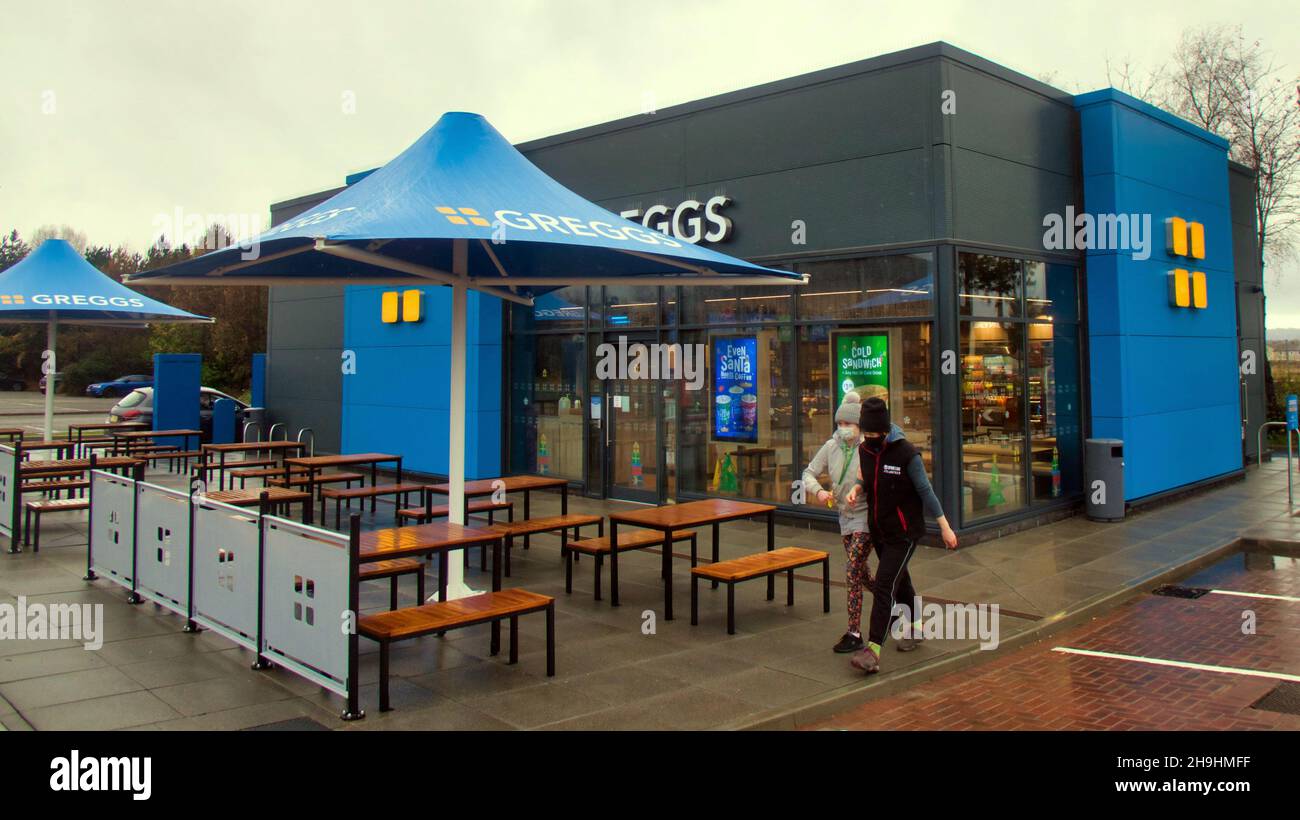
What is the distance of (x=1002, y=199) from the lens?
37.7 feet

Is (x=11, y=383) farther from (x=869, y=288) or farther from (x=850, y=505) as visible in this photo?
(x=850, y=505)

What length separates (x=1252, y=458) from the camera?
1973 cm

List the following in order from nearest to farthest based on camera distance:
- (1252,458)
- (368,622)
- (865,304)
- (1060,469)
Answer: (368,622), (865,304), (1060,469), (1252,458)

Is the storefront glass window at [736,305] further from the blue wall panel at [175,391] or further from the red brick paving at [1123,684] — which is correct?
the blue wall panel at [175,391]

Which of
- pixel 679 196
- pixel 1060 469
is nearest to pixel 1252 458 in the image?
pixel 1060 469

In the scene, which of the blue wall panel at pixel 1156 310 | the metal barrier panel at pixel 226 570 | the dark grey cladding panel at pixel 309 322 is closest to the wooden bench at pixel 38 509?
the metal barrier panel at pixel 226 570

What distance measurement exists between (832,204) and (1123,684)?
7.05m

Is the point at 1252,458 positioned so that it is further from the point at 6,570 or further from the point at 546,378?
the point at 6,570

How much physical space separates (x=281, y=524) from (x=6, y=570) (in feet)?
16.9

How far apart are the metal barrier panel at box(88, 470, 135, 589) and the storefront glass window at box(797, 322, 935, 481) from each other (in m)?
7.71

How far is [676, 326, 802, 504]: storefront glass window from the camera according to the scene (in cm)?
1217

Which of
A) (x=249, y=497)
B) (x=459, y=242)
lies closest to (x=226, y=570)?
(x=249, y=497)

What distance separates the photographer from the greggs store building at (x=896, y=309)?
430 inches

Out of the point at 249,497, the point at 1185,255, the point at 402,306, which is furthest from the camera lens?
the point at 402,306
